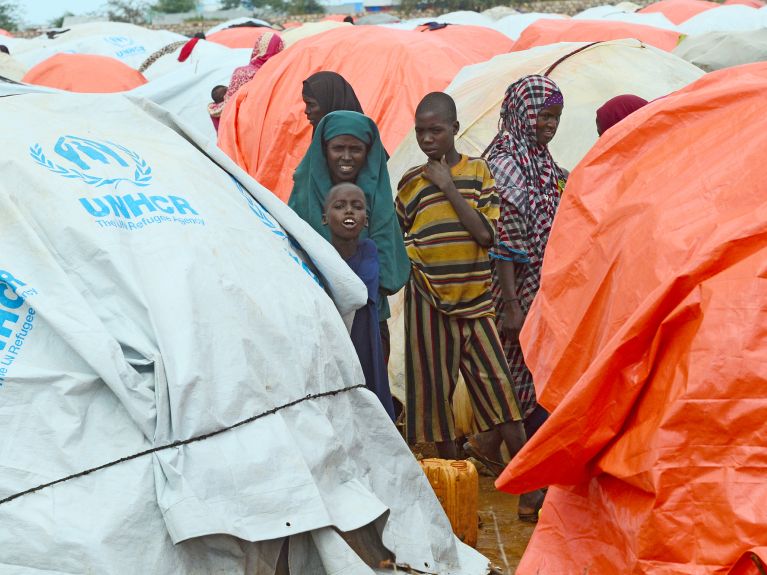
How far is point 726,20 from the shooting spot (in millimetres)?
19062

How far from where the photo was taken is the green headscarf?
5.29 meters

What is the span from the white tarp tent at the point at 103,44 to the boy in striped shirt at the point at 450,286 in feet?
52.2

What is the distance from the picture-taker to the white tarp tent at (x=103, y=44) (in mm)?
21125

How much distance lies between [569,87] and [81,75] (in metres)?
10.3

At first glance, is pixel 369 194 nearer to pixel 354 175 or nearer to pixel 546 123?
pixel 354 175

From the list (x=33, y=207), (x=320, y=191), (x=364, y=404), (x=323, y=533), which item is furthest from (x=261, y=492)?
(x=320, y=191)

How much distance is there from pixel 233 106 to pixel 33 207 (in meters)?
6.77

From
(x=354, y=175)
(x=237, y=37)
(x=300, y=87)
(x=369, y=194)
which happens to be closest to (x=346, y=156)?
(x=354, y=175)

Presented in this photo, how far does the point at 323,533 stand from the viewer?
3674mm

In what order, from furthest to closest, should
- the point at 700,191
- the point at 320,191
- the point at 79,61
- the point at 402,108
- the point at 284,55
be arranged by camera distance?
the point at 79,61 → the point at 284,55 → the point at 402,108 → the point at 320,191 → the point at 700,191

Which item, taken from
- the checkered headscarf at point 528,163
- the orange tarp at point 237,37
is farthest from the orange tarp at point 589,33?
the orange tarp at point 237,37

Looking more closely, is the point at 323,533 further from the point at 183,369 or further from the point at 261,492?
the point at 183,369

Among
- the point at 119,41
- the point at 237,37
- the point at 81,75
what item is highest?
the point at 81,75

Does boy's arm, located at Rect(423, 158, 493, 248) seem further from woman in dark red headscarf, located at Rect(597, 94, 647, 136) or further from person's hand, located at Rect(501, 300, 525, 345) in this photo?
woman in dark red headscarf, located at Rect(597, 94, 647, 136)
